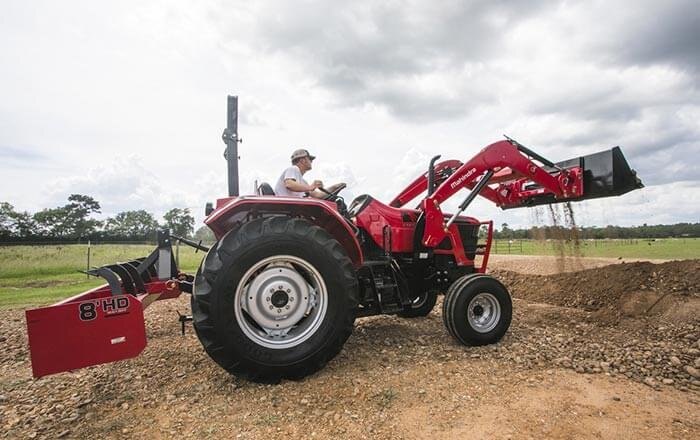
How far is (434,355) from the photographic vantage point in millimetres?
3980

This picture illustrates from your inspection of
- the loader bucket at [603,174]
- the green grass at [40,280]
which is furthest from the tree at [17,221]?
the loader bucket at [603,174]

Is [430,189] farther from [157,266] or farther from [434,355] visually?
[157,266]

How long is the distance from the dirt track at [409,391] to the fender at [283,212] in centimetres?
120

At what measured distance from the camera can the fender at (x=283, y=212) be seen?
3496mm

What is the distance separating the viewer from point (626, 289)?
6.12 metres

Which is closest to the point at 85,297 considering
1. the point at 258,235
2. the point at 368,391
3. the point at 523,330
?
the point at 258,235

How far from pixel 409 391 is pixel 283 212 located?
1868 mm

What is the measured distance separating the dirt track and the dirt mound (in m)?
0.45

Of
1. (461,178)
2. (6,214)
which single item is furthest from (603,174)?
(6,214)

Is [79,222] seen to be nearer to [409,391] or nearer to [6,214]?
[6,214]

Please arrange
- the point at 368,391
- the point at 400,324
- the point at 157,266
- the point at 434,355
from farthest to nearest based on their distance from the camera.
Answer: the point at 400,324 < the point at 157,266 < the point at 434,355 < the point at 368,391

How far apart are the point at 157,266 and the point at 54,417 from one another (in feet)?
5.59

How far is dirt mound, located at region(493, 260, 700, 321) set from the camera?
5.52 m

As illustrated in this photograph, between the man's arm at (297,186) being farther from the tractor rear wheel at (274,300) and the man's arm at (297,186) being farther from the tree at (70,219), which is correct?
the tree at (70,219)
